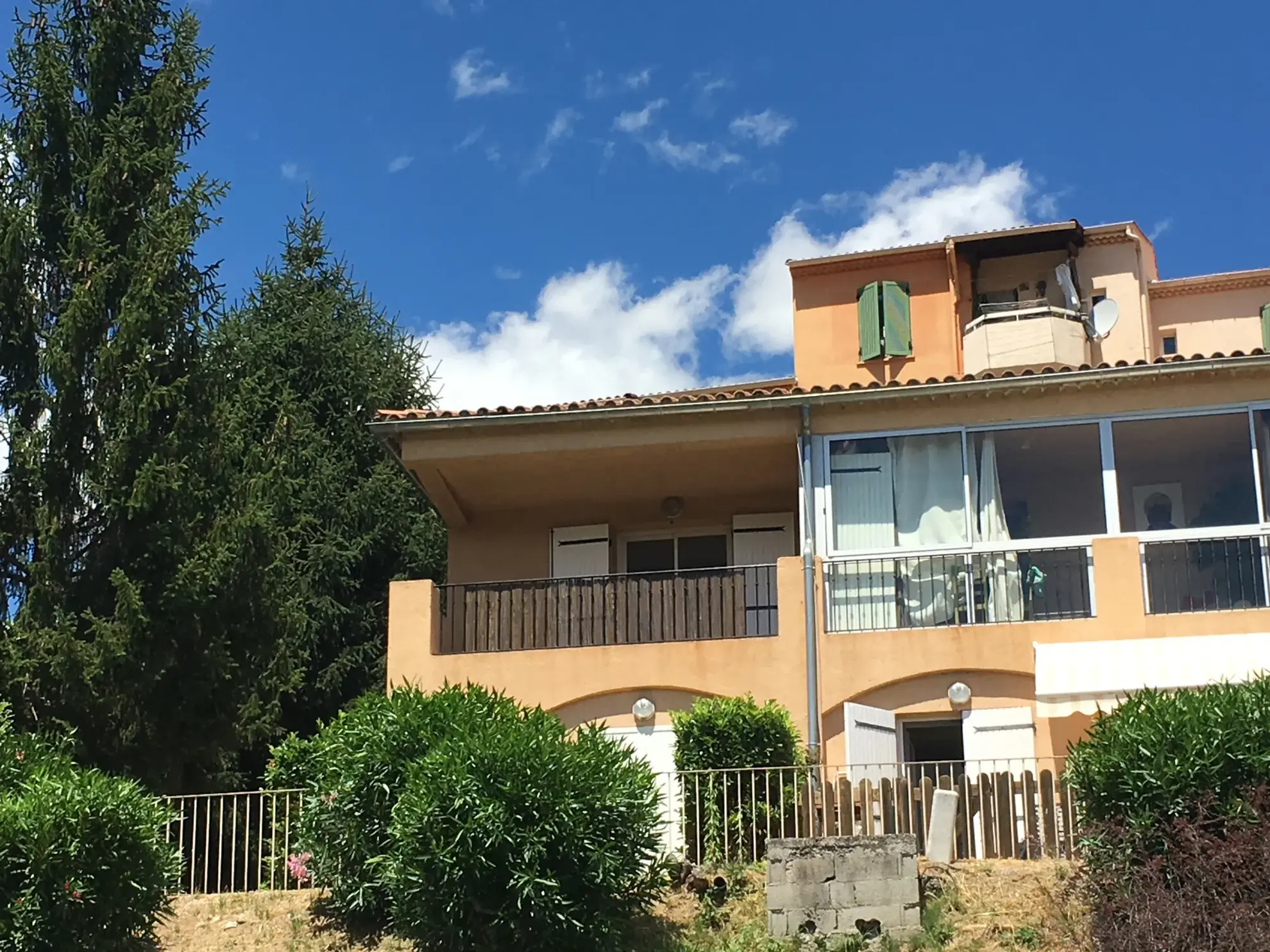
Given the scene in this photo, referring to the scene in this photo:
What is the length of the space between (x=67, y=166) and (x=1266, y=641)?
1489cm

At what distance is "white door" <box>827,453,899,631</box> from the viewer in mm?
19484

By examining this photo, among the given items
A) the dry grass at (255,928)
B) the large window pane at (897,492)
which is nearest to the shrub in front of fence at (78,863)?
the dry grass at (255,928)

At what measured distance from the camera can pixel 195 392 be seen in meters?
20.1

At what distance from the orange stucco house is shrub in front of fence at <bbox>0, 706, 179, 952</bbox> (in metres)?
5.76

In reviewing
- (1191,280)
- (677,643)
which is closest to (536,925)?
(677,643)

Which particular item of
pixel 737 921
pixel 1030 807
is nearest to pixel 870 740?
pixel 1030 807

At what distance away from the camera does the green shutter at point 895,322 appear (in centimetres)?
2867

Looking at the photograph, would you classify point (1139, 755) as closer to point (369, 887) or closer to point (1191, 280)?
point (369, 887)

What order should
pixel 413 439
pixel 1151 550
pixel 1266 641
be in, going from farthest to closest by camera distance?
pixel 413 439 → pixel 1151 550 → pixel 1266 641

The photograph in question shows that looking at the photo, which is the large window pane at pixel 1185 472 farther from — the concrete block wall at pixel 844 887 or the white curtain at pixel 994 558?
the concrete block wall at pixel 844 887

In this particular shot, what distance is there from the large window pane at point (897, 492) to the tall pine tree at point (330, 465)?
7.55 meters

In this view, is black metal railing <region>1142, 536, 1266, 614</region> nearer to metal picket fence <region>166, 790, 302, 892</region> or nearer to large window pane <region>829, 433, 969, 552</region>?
large window pane <region>829, 433, 969, 552</region>

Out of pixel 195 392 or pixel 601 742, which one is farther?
pixel 195 392

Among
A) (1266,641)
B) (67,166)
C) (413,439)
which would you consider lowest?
(1266,641)
